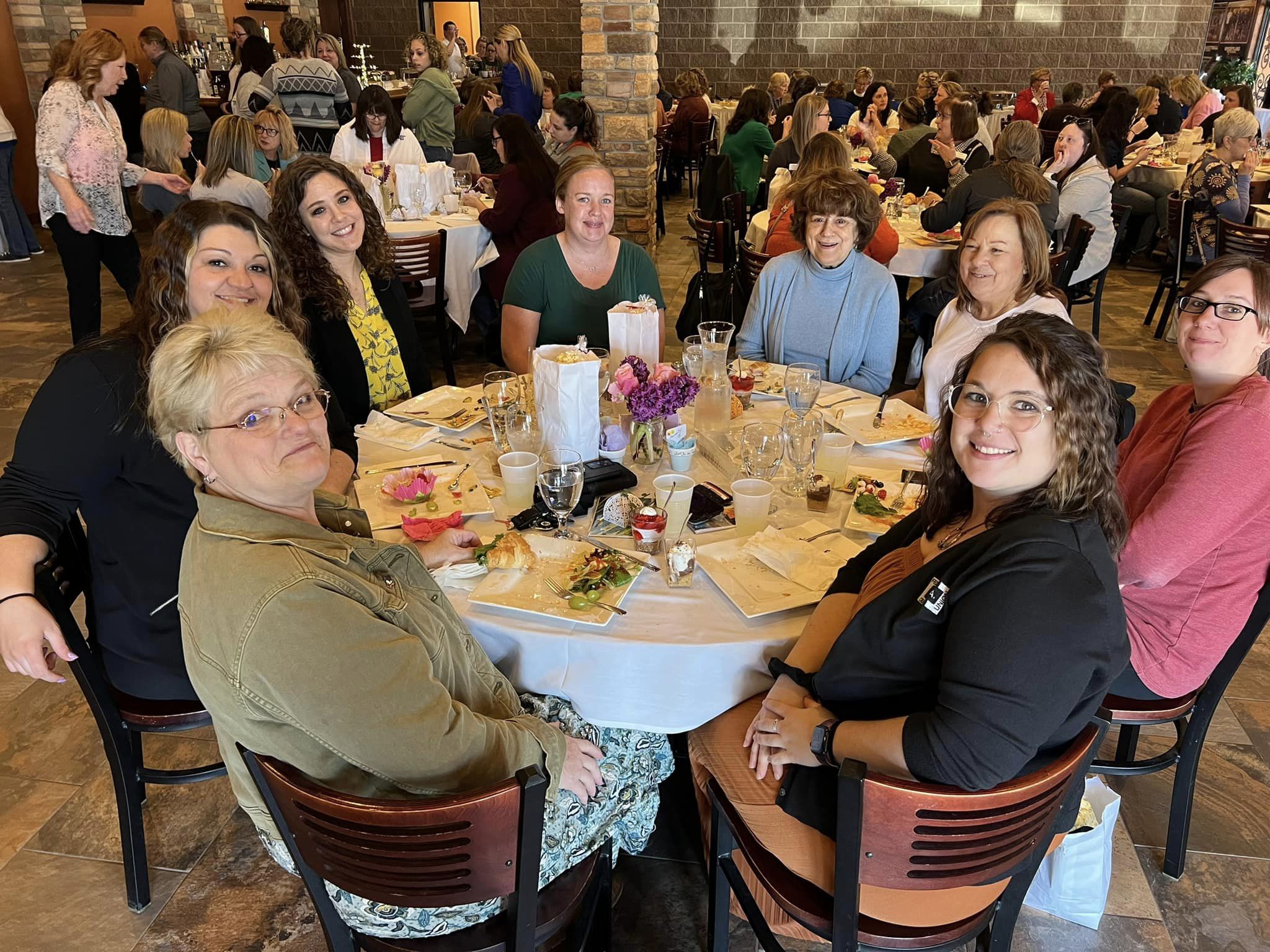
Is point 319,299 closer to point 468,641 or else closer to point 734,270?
point 468,641

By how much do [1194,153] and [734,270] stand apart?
258 inches

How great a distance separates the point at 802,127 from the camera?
627cm

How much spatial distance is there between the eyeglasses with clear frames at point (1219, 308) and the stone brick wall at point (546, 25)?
553 inches

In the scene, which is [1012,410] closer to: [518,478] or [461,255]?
[518,478]

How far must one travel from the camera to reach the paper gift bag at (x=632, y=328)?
7.82 feet

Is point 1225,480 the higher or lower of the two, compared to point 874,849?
higher

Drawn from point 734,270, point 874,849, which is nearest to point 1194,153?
point 734,270

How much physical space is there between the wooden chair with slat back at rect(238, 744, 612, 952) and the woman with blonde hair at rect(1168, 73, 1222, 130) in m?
10.1

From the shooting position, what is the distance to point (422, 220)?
17.0 ft

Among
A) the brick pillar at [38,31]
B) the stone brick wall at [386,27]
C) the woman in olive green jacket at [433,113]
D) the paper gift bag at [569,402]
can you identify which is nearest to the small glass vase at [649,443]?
the paper gift bag at [569,402]

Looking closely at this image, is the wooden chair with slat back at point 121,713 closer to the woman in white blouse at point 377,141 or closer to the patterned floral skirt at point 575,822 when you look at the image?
the patterned floral skirt at point 575,822

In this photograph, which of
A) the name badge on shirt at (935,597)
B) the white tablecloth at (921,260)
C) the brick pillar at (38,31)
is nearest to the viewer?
the name badge on shirt at (935,597)

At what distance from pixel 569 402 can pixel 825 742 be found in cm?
90

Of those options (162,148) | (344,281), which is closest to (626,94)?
(162,148)
